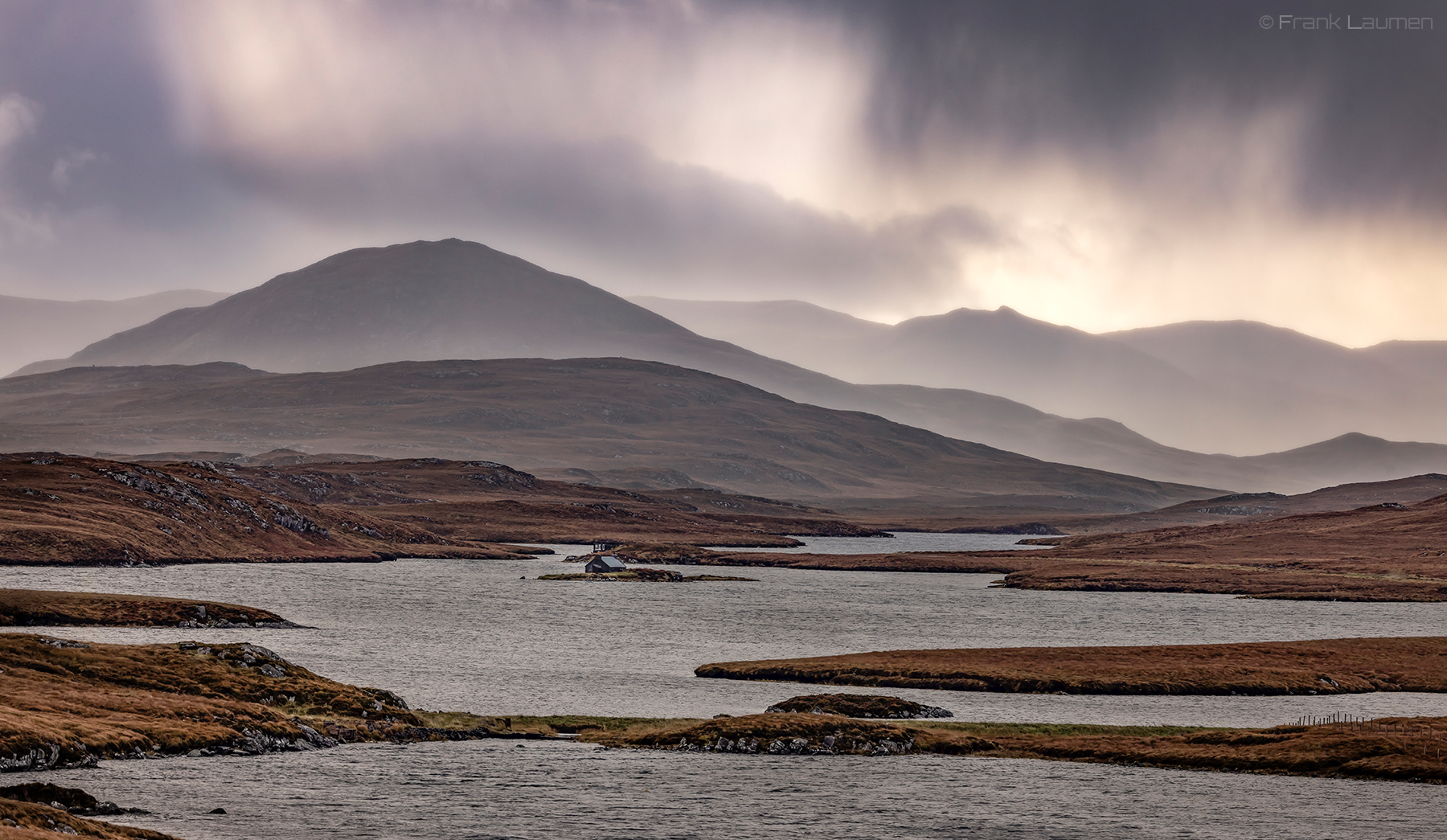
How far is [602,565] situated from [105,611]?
97831mm

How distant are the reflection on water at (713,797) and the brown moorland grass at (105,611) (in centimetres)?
4370

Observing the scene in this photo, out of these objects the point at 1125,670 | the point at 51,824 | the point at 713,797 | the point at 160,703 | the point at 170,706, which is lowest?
the point at 713,797

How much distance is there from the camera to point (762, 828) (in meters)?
44.3

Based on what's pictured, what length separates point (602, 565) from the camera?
188 m

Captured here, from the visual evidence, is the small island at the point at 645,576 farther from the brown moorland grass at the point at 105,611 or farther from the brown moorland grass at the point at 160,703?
the brown moorland grass at the point at 160,703

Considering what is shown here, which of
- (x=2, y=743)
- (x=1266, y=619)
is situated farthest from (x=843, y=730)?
(x=1266, y=619)

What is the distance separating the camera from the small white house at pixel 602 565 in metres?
187

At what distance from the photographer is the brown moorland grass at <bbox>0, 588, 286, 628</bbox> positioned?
89875 millimetres

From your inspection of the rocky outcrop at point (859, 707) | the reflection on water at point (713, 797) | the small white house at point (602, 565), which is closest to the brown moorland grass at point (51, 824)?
the reflection on water at point (713, 797)

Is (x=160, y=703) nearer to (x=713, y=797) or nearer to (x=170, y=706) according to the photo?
(x=170, y=706)

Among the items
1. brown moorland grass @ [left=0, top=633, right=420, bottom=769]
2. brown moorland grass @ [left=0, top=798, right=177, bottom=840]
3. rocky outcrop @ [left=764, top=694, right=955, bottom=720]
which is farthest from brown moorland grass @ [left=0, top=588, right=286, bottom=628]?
brown moorland grass @ [left=0, top=798, right=177, bottom=840]

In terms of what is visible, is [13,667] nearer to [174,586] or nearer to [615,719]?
[615,719]

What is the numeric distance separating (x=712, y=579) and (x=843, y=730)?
400 ft

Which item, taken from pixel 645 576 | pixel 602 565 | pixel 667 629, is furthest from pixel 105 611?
pixel 602 565
